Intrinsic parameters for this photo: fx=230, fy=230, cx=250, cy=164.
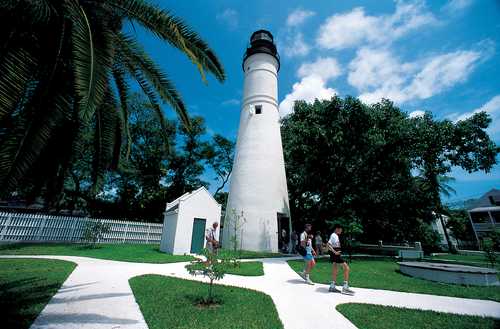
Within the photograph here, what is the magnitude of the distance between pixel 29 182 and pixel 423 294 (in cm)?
1014

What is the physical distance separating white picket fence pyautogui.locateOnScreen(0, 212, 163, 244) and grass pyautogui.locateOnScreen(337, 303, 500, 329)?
17.4m

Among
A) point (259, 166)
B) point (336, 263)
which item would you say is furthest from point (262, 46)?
point (336, 263)

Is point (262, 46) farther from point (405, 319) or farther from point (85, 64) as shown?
point (405, 319)

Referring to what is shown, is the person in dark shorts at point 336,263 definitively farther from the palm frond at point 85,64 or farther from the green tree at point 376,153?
the green tree at point 376,153

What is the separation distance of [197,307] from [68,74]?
492 centimetres

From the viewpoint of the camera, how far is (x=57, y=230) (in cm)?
1548

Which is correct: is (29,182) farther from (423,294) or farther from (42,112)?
(423,294)

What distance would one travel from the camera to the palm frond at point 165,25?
421cm

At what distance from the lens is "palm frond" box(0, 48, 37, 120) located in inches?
123

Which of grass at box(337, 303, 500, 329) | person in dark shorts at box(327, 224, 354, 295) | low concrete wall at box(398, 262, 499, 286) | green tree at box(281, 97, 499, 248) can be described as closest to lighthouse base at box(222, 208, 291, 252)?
green tree at box(281, 97, 499, 248)

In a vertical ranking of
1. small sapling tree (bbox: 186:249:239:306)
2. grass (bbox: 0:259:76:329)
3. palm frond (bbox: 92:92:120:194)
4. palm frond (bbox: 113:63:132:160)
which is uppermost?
palm frond (bbox: 113:63:132:160)

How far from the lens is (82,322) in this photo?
12.0 feet

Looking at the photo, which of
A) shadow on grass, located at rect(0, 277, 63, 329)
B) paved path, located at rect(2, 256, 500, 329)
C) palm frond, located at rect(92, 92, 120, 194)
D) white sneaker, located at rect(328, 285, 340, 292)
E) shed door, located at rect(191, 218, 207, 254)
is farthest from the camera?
shed door, located at rect(191, 218, 207, 254)

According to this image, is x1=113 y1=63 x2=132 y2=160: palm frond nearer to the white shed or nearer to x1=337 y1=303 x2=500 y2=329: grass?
x1=337 y1=303 x2=500 y2=329: grass
